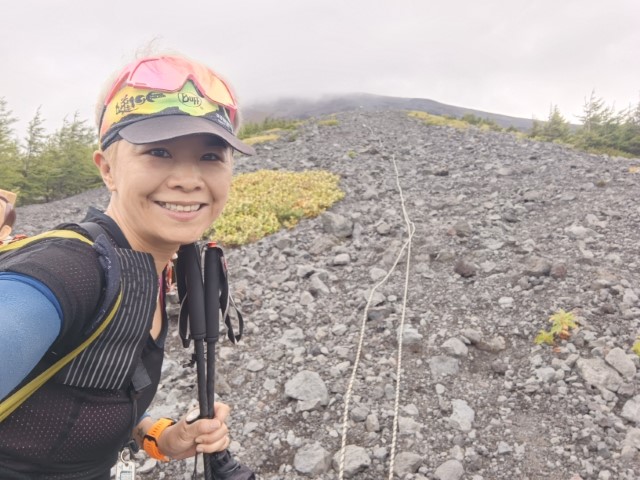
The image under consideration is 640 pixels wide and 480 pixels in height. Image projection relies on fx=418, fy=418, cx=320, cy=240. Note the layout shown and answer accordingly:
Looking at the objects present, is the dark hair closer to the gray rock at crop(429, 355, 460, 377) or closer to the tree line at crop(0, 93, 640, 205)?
the gray rock at crop(429, 355, 460, 377)

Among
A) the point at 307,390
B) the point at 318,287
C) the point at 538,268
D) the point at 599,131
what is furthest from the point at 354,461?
the point at 599,131

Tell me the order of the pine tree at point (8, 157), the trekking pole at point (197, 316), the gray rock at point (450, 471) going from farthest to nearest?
the pine tree at point (8, 157) < the gray rock at point (450, 471) < the trekking pole at point (197, 316)

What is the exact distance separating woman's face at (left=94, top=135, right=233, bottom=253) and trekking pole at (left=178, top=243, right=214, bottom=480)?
37 cm

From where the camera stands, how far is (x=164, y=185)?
5.89ft

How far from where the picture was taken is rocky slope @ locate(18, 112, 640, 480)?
4031 millimetres

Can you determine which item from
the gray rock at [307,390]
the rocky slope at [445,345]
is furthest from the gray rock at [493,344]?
the gray rock at [307,390]

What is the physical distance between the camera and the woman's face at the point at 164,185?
1.77m

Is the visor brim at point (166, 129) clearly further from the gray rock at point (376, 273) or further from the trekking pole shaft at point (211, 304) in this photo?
the gray rock at point (376, 273)

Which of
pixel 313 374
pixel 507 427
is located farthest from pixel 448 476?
pixel 313 374

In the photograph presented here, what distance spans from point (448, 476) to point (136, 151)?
12.3ft

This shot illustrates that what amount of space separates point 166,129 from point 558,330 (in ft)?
17.3

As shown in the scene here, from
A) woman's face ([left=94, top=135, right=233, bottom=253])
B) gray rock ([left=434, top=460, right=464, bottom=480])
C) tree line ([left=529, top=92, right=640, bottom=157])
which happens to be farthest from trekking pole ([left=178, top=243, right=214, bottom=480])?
tree line ([left=529, top=92, right=640, bottom=157])

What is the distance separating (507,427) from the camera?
13.8 ft

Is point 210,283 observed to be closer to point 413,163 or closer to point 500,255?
point 500,255
